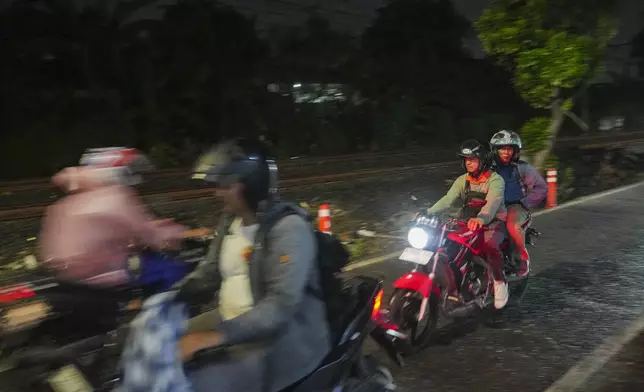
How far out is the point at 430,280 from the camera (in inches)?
204

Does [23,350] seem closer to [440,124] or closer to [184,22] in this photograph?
[184,22]

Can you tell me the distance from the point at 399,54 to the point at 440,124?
4.49 meters

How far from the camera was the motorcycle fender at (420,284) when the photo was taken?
517 centimetres

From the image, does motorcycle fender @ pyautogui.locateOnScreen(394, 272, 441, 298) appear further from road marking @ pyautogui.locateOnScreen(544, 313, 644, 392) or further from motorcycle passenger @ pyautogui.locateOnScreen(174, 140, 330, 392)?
motorcycle passenger @ pyautogui.locateOnScreen(174, 140, 330, 392)

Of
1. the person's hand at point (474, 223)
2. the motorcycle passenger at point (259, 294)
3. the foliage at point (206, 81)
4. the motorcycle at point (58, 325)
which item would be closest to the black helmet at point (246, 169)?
the motorcycle passenger at point (259, 294)

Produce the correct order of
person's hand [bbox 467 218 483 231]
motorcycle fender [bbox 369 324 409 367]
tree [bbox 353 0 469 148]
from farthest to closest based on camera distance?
tree [bbox 353 0 469 148] < person's hand [bbox 467 218 483 231] < motorcycle fender [bbox 369 324 409 367]

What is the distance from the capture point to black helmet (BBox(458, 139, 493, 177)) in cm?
574

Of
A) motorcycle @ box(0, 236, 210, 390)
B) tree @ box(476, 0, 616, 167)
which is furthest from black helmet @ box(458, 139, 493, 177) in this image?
tree @ box(476, 0, 616, 167)

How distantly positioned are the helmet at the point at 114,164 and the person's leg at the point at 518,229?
352 cm

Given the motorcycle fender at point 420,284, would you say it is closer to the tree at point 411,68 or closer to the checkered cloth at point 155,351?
the checkered cloth at point 155,351

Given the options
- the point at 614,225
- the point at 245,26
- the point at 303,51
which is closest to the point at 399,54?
the point at 303,51

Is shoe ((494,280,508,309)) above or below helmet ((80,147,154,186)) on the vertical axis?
below

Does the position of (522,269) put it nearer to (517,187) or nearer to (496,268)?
(496,268)

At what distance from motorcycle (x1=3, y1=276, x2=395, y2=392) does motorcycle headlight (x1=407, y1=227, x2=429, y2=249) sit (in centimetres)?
192
